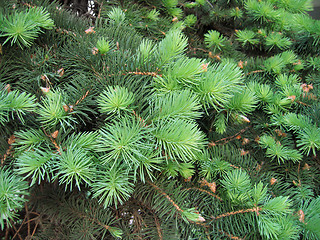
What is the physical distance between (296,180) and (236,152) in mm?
118

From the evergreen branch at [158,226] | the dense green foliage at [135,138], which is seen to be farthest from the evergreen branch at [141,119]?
the evergreen branch at [158,226]

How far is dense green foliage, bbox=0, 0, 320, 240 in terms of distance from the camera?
279 millimetres

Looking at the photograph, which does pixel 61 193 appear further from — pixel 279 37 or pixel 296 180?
pixel 279 37

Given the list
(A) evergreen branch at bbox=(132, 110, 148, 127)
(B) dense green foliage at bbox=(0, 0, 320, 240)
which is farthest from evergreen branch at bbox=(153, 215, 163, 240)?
(A) evergreen branch at bbox=(132, 110, 148, 127)

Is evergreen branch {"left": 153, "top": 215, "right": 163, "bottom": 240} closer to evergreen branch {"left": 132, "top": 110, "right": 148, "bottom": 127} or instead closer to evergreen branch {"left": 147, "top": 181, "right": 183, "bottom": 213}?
evergreen branch {"left": 147, "top": 181, "right": 183, "bottom": 213}

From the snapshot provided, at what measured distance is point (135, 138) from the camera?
26 cm

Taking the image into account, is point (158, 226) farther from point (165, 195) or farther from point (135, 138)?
point (135, 138)

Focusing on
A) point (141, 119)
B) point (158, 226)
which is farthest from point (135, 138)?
point (158, 226)

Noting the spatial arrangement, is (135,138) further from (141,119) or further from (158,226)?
(158,226)

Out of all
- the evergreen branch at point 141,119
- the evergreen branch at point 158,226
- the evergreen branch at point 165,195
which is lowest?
the evergreen branch at point 158,226

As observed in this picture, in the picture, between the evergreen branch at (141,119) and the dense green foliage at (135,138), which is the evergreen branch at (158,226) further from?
the evergreen branch at (141,119)

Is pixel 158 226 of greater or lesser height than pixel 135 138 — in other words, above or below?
below

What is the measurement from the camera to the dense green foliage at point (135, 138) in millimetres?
279

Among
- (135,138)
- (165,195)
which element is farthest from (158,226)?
(135,138)
